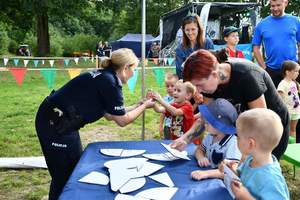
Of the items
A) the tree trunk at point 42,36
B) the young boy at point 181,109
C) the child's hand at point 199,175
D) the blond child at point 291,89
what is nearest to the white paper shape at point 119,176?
the child's hand at point 199,175

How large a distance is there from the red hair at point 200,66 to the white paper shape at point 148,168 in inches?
20.2

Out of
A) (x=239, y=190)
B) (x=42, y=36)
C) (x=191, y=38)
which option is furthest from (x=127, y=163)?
(x=42, y=36)

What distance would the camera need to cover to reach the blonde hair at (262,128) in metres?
1.65

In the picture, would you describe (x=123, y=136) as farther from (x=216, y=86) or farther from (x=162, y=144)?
(x=216, y=86)

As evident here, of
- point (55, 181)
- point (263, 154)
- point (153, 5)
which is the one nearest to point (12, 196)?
point (55, 181)

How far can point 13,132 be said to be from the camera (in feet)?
19.0

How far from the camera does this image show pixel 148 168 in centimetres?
217

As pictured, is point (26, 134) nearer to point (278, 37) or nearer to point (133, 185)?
point (278, 37)

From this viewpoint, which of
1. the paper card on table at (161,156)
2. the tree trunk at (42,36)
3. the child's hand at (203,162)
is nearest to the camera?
the child's hand at (203,162)

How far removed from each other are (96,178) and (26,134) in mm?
3933

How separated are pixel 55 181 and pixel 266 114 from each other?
1.62 m

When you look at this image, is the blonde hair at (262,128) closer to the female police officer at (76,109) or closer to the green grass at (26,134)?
the female police officer at (76,109)

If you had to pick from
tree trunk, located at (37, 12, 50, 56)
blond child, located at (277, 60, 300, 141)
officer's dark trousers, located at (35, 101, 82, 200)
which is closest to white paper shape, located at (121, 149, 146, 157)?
officer's dark trousers, located at (35, 101, 82, 200)

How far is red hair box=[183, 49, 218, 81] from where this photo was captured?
6.62 feet
